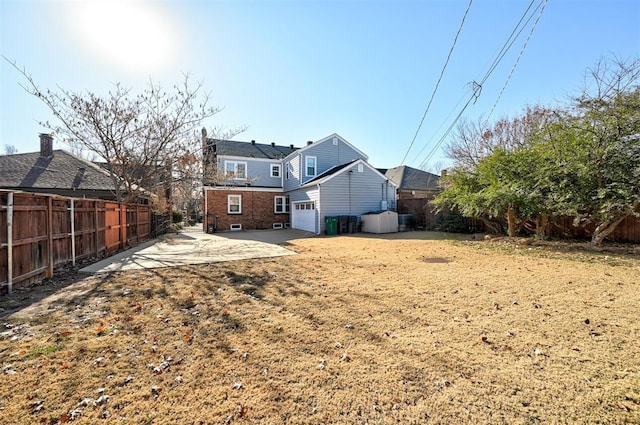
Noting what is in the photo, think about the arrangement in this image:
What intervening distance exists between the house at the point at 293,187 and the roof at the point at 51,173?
634 cm

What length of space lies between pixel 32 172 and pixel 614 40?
86.4 ft

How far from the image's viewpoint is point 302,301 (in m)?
4.50

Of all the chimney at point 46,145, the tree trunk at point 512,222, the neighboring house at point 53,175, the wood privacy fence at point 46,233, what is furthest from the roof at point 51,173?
the tree trunk at point 512,222

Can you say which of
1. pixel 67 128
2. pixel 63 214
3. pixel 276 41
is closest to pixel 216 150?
pixel 67 128

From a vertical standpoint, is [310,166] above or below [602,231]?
above

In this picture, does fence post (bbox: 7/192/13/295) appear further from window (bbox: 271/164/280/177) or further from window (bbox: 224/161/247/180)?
window (bbox: 271/164/280/177)

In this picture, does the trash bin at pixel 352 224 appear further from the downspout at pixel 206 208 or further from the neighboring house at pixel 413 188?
the downspout at pixel 206 208

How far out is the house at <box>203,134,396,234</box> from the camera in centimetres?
1662

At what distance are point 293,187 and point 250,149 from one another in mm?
4900

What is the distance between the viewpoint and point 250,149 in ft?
70.0

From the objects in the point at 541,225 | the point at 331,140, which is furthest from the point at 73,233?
the point at 331,140

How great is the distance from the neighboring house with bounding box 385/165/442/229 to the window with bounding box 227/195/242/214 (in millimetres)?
11339

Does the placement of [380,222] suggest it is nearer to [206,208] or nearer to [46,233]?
[206,208]

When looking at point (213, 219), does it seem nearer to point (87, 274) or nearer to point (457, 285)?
point (87, 274)
